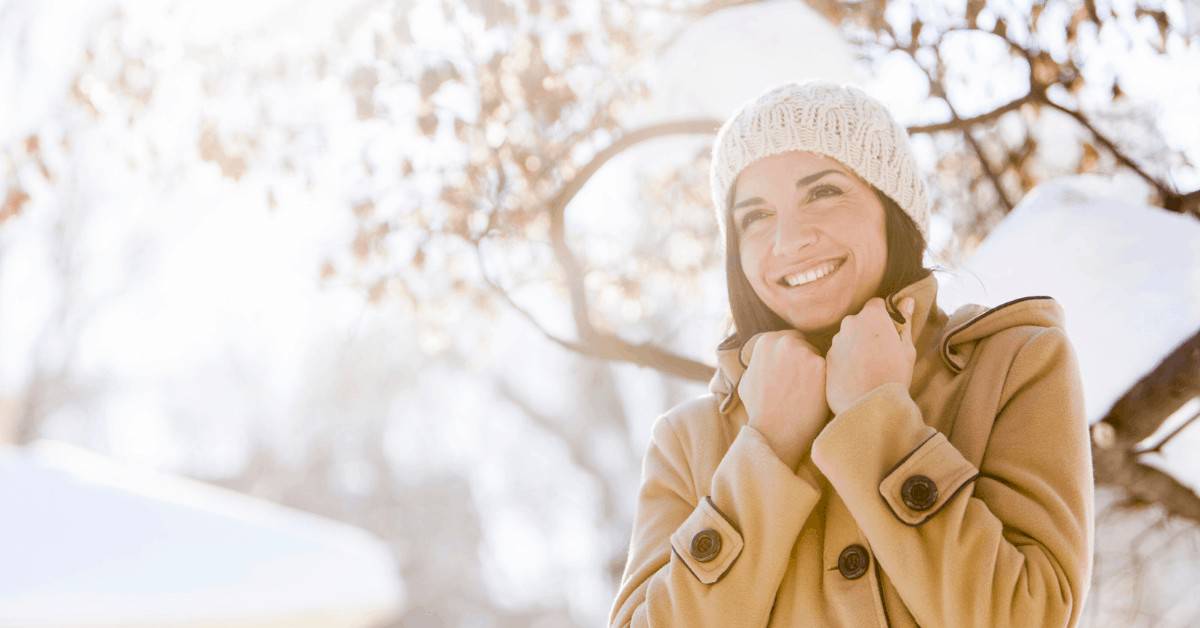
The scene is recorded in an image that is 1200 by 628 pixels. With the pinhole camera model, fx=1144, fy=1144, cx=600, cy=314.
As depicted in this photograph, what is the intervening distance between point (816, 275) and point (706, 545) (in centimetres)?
41

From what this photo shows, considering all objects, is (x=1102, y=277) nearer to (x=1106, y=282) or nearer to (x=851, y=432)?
(x=1106, y=282)

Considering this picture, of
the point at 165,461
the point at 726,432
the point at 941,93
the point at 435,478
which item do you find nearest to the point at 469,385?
the point at 435,478

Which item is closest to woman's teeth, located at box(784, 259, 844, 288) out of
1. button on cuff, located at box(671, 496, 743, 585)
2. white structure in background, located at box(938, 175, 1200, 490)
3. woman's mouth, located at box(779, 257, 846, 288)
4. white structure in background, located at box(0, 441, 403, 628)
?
woman's mouth, located at box(779, 257, 846, 288)

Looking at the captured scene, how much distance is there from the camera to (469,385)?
17078mm

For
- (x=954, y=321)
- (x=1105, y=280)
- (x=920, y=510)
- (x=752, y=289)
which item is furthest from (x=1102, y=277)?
(x=920, y=510)

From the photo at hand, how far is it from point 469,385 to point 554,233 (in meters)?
14.1

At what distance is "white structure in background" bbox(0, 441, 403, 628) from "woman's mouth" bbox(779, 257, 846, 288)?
2.12 m

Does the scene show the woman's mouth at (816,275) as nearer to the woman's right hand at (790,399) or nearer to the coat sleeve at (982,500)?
the woman's right hand at (790,399)

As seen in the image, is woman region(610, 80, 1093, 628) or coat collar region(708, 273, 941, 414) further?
coat collar region(708, 273, 941, 414)

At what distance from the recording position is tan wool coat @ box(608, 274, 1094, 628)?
1.35m

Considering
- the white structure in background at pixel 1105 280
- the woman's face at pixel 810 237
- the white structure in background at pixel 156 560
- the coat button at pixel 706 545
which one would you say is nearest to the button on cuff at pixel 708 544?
the coat button at pixel 706 545

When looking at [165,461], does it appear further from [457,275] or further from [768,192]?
[768,192]

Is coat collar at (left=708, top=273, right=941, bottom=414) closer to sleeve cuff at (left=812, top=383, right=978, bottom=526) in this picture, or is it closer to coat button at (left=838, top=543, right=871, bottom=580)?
sleeve cuff at (left=812, top=383, right=978, bottom=526)

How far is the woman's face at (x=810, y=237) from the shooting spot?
1613 millimetres
